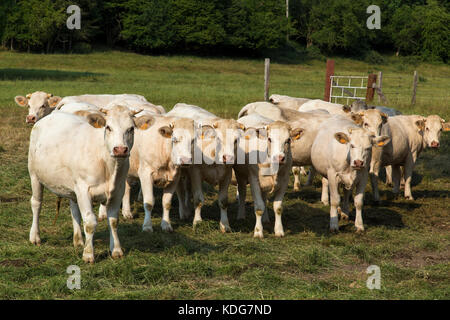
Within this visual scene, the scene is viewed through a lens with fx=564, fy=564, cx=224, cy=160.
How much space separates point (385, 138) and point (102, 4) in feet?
201

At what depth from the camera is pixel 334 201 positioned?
8.95 metres

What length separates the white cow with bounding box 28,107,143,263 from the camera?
21.7 ft

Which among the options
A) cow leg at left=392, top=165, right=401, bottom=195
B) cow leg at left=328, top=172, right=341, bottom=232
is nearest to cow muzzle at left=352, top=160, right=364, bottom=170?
cow leg at left=328, top=172, right=341, bottom=232

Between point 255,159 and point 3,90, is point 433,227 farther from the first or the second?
point 3,90

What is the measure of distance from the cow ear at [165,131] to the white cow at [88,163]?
124 cm

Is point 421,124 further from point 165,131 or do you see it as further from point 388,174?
point 165,131

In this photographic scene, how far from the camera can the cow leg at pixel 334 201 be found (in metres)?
8.86

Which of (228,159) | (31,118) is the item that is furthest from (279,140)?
(31,118)

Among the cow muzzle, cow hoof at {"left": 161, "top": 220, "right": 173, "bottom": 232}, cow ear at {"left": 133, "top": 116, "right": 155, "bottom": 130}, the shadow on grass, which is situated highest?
cow ear at {"left": 133, "top": 116, "right": 155, "bottom": 130}

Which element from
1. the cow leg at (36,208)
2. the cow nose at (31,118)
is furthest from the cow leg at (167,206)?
the cow nose at (31,118)

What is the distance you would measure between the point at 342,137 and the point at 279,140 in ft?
3.76

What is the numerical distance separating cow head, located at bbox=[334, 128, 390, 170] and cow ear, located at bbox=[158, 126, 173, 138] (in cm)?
258

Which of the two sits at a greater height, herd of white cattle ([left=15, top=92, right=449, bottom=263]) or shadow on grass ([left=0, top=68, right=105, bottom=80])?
herd of white cattle ([left=15, top=92, right=449, bottom=263])

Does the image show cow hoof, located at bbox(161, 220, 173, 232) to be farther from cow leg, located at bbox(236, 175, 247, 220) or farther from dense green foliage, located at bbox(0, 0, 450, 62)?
dense green foliage, located at bbox(0, 0, 450, 62)
